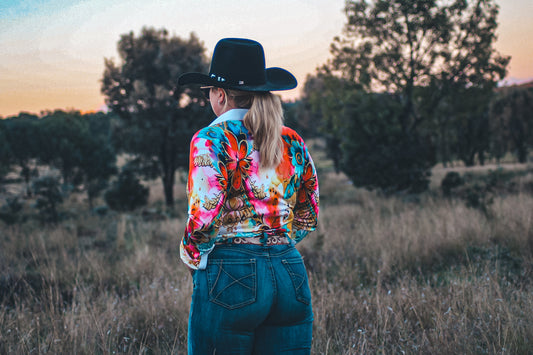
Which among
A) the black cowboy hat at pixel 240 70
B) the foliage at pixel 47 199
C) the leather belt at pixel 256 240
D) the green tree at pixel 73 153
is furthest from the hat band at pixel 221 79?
the green tree at pixel 73 153

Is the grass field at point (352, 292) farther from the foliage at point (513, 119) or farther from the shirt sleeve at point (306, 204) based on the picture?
the foliage at point (513, 119)

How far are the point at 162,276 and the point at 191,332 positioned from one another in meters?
3.66

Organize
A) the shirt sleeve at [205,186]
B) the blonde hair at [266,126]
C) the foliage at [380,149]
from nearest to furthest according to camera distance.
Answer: the shirt sleeve at [205,186] → the blonde hair at [266,126] → the foliage at [380,149]

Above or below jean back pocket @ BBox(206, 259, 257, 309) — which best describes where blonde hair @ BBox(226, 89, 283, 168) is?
above

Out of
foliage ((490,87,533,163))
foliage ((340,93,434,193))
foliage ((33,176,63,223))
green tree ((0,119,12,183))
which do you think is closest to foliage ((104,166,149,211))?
foliage ((33,176,63,223))

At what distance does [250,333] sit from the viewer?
143 cm

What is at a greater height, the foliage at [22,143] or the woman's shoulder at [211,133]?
the foliage at [22,143]

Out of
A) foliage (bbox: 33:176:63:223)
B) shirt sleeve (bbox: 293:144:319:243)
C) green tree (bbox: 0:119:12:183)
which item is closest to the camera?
shirt sleeve (bbox: 293:144:319:243)

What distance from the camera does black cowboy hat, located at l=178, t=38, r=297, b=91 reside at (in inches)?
62.3

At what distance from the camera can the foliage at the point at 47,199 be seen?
1211 centimetres

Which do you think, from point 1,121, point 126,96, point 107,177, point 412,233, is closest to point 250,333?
point 412,233

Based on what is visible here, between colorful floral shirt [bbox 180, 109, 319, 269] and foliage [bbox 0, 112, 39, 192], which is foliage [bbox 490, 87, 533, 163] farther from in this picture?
foliage [bbox 0, 112, 39, 192]

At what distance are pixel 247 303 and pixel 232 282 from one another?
10 cm

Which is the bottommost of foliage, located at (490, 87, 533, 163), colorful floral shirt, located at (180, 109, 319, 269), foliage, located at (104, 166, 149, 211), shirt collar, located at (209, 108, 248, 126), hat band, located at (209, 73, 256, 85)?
foliage, located at (104, 166, 149, 211)
